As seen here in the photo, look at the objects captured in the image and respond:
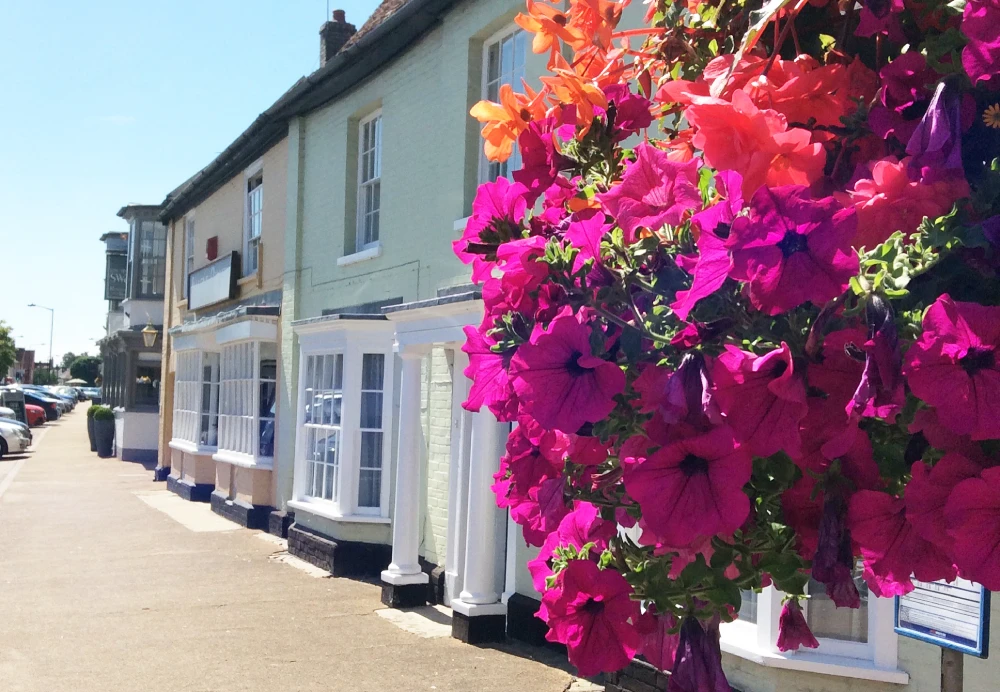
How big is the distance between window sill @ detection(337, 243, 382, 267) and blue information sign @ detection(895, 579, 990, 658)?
26.0 ft

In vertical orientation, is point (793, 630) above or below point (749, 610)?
above

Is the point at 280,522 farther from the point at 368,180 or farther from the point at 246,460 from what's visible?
the point at 368,180

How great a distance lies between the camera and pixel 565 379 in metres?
1.17

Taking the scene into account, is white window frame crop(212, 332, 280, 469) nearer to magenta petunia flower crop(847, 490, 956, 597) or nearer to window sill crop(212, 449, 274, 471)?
window sill crop(212, 449, 274, 471)

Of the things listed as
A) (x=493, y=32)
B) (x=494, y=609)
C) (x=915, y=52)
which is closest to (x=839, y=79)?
(x=915, y=52)

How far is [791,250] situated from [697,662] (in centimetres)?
57

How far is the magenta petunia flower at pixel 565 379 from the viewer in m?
1.14

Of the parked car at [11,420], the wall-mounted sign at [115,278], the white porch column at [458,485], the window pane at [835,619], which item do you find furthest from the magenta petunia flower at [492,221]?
the wall-mounted sign at [115,278]

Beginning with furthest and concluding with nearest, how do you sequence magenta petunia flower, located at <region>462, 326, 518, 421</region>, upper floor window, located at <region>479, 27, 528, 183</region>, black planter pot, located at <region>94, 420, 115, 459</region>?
black planter pot, located at <region>94, 420, 115, 459</region> → upper floor window, located at <region>479, 27, 528, 183</region> → magenta petunia flower, located at <region>462, 326, 518, 421</region>

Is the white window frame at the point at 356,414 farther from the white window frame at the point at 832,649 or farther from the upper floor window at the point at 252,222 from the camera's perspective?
the white window frame at the point at 832,649

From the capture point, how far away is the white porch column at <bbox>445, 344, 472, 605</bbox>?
8.26 meters

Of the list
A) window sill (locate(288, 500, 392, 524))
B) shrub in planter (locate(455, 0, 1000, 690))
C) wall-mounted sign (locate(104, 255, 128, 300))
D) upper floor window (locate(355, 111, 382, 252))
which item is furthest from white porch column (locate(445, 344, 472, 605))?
wall-mounted sign (locate(104, 255, 128, 300))

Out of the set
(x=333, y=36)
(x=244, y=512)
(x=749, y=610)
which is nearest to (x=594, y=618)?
(x=749, y=610)

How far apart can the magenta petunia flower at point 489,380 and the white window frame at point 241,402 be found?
12495 millimetres
